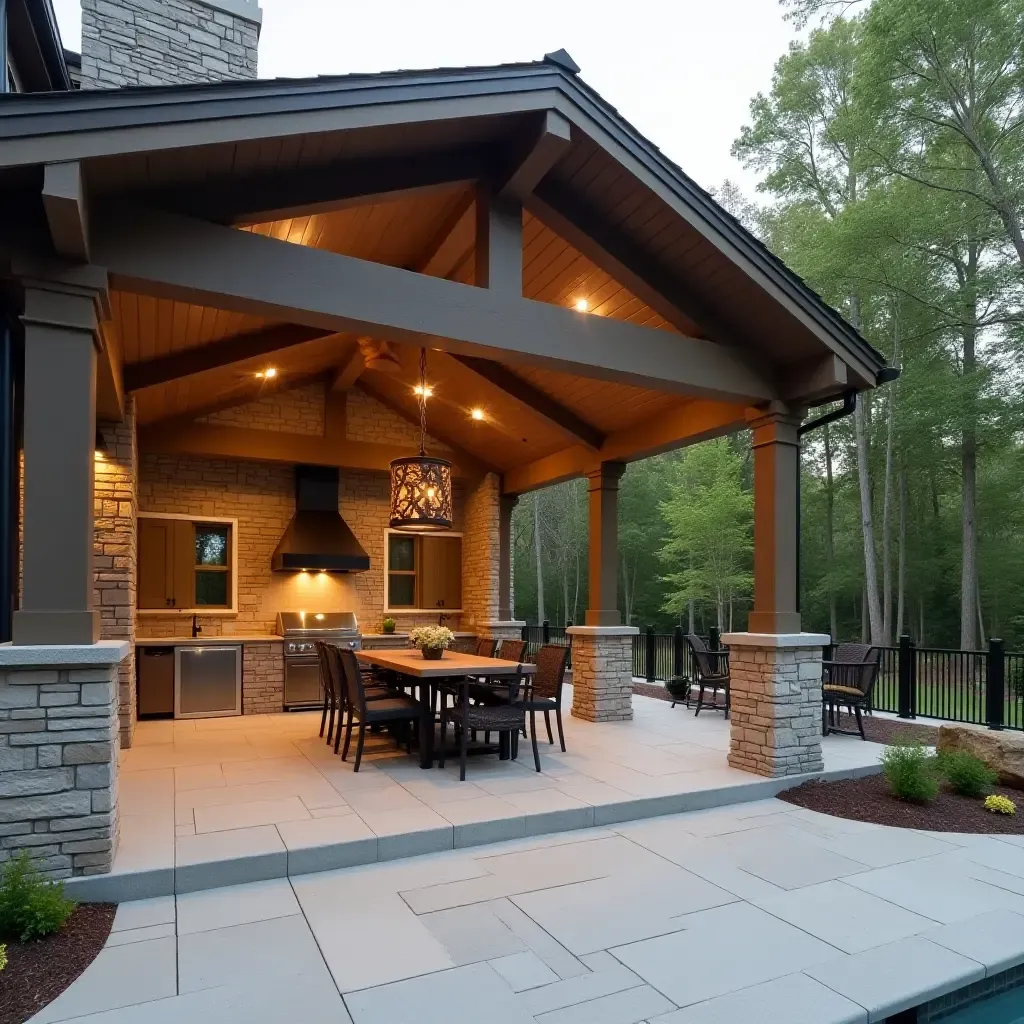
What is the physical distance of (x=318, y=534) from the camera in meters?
8.55

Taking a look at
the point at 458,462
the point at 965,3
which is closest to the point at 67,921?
the point at 458,462

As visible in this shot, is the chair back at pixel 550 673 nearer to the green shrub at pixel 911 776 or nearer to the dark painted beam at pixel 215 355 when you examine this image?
the green shrub at pixel 911 776

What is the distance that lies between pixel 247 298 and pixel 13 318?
1191mm

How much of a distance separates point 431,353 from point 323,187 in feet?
10.9

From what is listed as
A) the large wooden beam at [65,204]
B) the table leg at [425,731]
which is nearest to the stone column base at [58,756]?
the large wooden beam at [65,204]

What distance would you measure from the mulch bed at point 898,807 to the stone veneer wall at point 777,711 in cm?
22

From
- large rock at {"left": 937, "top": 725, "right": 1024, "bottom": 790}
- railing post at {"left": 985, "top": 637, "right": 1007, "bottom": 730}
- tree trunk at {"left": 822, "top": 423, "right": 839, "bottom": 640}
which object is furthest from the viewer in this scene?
tree trunk at {"left": 822, "top": 423, "right": 839, "bottom": 640}

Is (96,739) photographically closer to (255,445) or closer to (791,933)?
(791,933)

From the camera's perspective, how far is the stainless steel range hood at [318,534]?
8297mm

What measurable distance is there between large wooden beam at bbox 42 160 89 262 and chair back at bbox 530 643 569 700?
4.32m

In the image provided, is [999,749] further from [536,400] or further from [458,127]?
[458,127]

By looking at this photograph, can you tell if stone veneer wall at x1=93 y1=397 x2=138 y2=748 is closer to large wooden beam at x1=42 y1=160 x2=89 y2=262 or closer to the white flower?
the white flower

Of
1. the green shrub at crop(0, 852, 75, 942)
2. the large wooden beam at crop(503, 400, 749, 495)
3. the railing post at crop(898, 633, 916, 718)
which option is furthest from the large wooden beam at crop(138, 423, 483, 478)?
the railing post at crop(898, 633, 916, 718)

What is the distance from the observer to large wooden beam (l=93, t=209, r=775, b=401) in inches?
137
